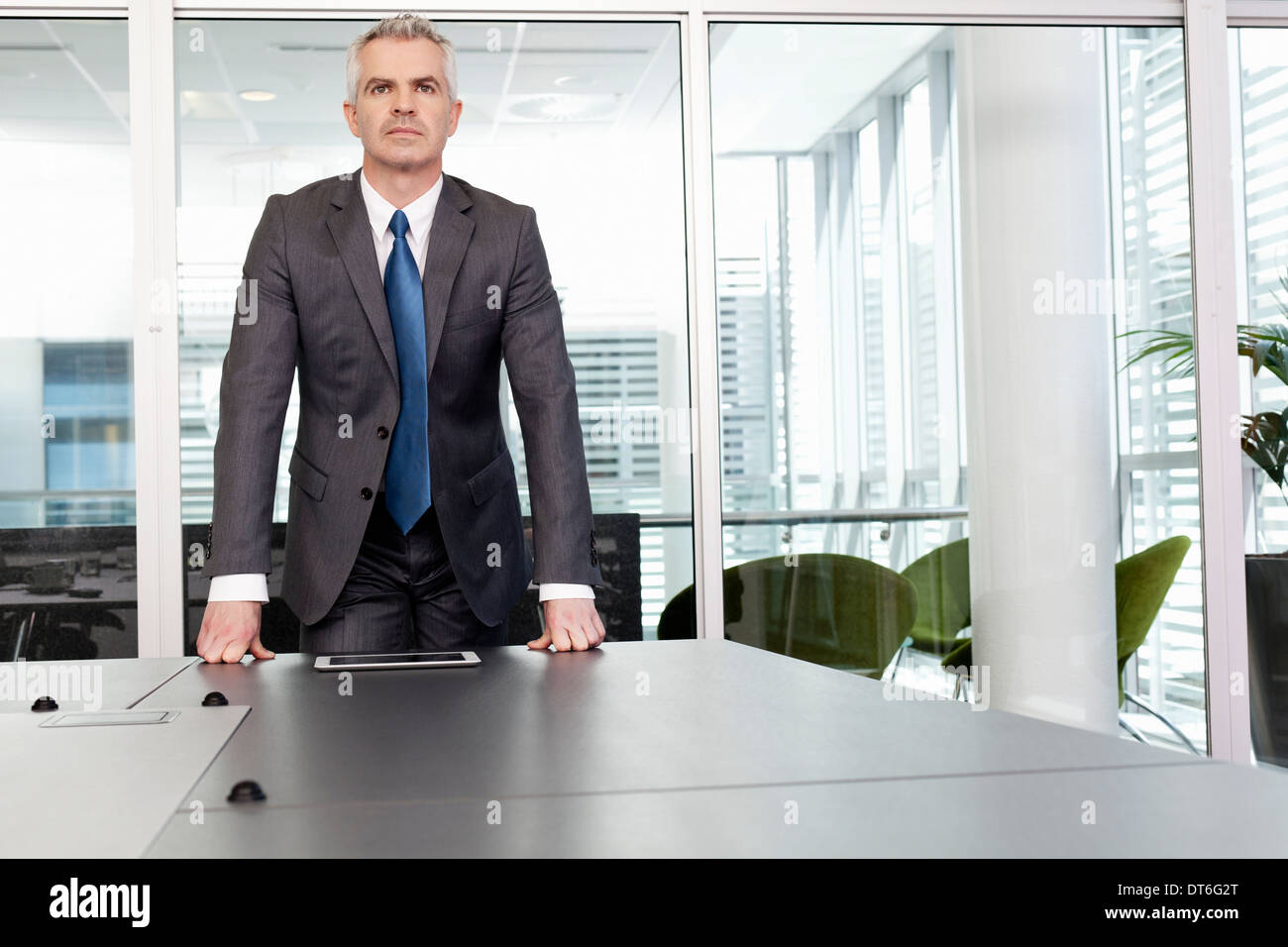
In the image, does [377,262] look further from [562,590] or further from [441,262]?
[562,590]

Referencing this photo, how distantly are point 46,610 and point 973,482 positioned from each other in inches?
104

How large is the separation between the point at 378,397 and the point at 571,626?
533 mm

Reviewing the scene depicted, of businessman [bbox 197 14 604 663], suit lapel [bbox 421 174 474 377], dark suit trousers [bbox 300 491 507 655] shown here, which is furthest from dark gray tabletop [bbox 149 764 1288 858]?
suit lapel [bbox 421 174 474 377]

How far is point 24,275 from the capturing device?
328 centimetres

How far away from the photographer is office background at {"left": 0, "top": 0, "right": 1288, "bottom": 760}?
10.8 ft

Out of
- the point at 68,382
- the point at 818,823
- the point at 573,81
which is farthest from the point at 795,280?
the point at 818,823

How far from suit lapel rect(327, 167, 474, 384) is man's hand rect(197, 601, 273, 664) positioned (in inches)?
18.2

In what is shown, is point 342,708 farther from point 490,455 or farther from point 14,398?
point 14,398

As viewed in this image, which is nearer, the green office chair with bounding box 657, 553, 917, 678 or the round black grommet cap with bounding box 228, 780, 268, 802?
the round black grommet cap with bounding box 228, 780, 268, 802

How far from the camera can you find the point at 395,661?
1591mm

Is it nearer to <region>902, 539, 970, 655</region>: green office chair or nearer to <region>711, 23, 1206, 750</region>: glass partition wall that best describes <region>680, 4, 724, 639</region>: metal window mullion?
<region>711, 23, 1206, 750</region>: glass partition wall

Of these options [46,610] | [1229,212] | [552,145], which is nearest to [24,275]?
[46,610]

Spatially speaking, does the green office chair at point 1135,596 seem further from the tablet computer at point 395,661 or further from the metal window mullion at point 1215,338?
the tablet computer at point 395,661

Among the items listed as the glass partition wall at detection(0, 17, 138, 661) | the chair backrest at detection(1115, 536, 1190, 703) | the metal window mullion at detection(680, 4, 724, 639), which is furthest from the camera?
the chair backrest at detection(1115, 536, 1190, 703)
